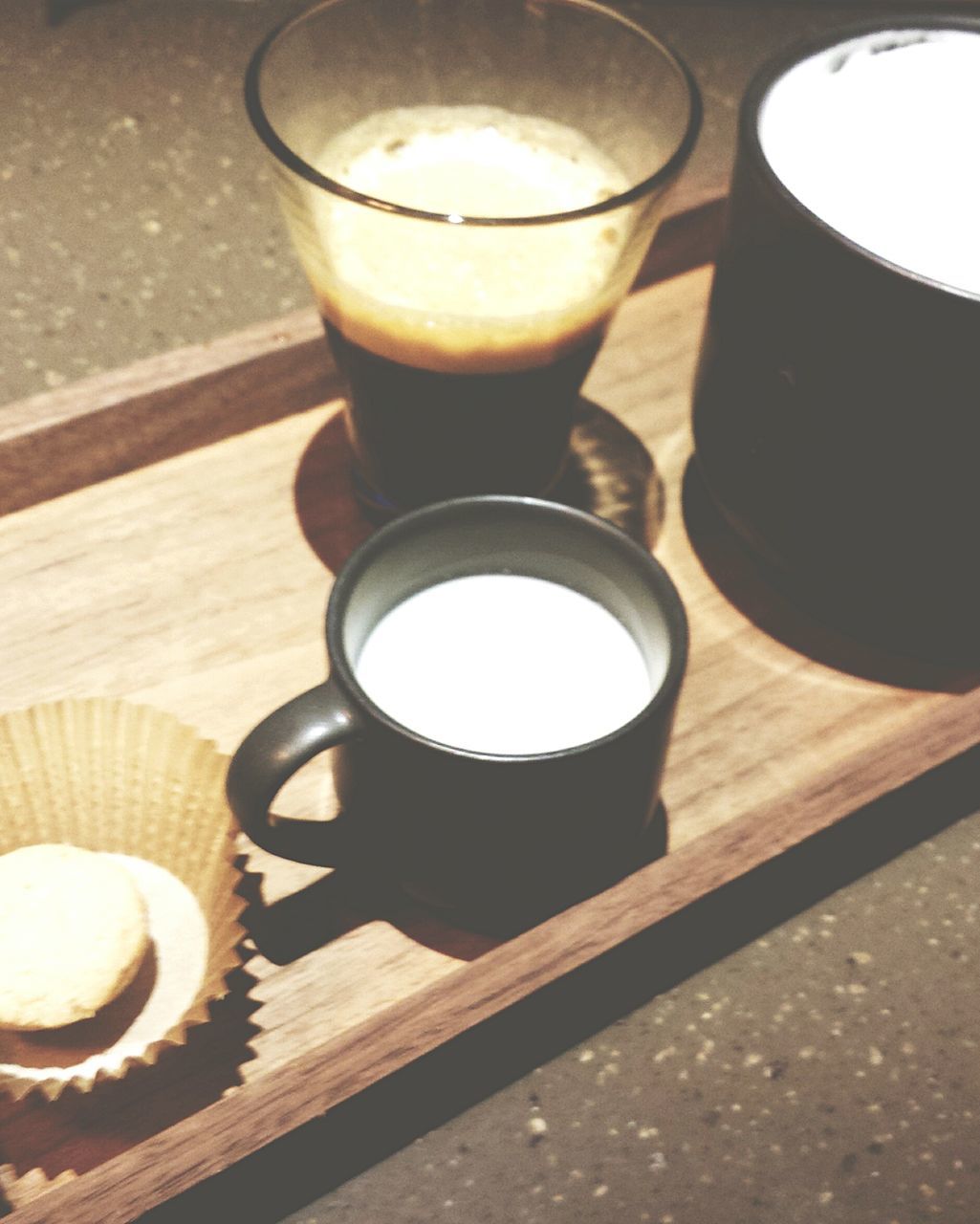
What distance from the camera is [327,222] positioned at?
2.03ft

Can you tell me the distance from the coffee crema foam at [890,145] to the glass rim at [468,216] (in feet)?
0.15

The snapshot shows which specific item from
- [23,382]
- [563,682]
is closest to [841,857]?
[563,682]

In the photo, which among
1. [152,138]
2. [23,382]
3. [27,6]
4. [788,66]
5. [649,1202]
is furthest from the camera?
[27,6]

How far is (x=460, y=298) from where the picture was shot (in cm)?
60

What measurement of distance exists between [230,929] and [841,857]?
0.92 ft

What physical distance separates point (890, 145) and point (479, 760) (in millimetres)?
348

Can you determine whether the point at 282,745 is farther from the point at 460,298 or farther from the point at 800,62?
the point at 800,62

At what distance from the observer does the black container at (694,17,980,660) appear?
509 mm

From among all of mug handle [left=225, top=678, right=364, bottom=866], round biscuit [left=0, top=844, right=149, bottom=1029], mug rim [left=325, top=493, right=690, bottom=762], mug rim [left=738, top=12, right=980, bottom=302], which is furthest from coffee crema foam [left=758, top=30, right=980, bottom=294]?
round biscuit [left=0, top=844, right=149, bottom=1029]

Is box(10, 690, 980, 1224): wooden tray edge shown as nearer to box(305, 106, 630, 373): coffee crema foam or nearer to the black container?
the black container

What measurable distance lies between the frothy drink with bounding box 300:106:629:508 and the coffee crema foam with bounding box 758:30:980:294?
94mm

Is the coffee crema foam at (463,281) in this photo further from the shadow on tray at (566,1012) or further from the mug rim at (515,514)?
the shadow on tray at (566,1012)

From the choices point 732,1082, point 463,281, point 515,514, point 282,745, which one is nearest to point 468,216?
point 463,281

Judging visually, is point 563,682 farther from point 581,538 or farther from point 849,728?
point 849,728
